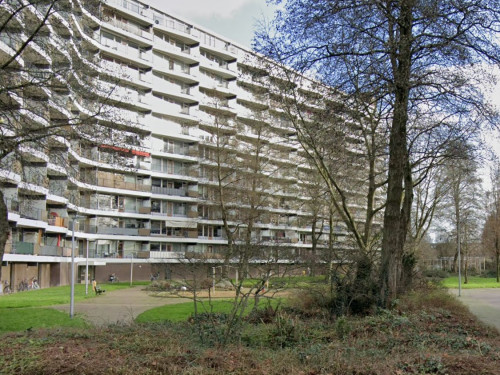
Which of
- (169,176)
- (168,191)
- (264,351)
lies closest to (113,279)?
(168,191)

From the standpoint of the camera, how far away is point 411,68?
14055mm

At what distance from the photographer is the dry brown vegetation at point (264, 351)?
642 cm

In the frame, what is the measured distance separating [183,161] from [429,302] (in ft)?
166

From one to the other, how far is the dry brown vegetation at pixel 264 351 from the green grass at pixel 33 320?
7.38 metres

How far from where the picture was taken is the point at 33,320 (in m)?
17.8

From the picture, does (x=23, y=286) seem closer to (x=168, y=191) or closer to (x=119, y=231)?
(x=119, y=231)

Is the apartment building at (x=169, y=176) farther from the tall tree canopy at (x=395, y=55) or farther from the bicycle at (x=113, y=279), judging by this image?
the tall tree canopy at (x=395, y=55)

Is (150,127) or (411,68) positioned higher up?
(150,127)

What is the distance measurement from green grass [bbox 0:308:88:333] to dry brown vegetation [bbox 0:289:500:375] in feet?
24.2

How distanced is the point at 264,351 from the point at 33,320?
42.2 ft

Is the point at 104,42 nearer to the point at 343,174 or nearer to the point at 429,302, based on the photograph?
the point at 343,174

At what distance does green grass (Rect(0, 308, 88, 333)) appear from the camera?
16.0 metres

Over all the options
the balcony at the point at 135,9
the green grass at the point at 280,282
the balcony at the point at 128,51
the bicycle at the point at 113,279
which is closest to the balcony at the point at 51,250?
the bicycle at the point at 113,279

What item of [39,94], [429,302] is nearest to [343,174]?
[429,302]
